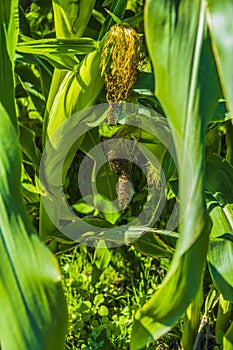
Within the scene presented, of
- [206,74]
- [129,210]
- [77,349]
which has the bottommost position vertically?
[77,349]

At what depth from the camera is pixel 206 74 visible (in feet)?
2.57

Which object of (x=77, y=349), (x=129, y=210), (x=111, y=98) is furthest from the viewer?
(x=129, y=210)

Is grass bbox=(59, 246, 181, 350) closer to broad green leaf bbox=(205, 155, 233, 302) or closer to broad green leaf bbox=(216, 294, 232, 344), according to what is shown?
broad green leaf bbox=(216, 294, 232, 344)

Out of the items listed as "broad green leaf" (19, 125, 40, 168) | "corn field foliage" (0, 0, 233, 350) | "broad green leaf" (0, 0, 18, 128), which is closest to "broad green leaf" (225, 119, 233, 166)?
"corn field foliage" (0, 0, 233, 350)

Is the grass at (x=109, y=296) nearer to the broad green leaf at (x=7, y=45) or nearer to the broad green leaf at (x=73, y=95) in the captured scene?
the broad green leaf at (x=73, y=95)

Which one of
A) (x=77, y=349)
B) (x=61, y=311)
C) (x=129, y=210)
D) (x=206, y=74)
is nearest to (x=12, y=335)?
(x=61, y=311)

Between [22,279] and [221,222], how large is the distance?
389 millimetres

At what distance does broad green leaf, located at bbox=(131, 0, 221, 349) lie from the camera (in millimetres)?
752

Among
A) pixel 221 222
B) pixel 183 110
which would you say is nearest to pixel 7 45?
pixel 183 110

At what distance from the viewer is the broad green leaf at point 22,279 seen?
30.9 inches

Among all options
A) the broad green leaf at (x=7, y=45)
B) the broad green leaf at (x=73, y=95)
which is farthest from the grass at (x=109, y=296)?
the broad green leaf at (x=7, y=45)

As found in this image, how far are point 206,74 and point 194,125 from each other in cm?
7

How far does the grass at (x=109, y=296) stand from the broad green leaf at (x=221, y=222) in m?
0.29

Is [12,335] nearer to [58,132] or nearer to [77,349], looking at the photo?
[58,132]
